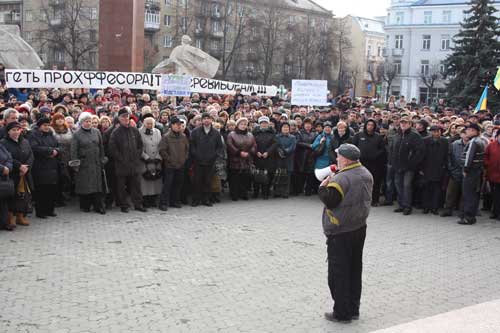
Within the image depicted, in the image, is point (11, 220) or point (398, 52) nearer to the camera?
point (11, 220)

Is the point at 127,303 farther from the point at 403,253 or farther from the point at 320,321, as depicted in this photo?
the point at 403,253

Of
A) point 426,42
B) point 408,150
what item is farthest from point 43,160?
point 426,42

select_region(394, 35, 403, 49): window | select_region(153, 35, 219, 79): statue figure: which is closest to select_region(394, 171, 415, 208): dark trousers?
select_region(153, 35, 219, 79): statue figure

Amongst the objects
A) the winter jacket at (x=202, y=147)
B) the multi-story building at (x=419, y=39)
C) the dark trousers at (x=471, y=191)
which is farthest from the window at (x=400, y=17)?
the winter jacket at (x=202, y=147)

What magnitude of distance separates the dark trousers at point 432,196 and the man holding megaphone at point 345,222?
703 centimetres

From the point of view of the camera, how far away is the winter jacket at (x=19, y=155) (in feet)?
34.1

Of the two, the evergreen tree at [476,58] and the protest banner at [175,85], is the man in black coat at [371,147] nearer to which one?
the protest banner at [175,85]

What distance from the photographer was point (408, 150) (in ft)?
43.0

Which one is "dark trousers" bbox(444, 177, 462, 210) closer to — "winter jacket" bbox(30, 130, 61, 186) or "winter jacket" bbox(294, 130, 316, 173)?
"winter jacket" bbox(294, 130, 316, 173)

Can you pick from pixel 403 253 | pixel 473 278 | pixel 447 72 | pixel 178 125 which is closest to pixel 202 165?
pixel 178 125

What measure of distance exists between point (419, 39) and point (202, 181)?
81.8m

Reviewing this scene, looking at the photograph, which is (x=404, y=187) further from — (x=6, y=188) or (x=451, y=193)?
(x=6, y=188)

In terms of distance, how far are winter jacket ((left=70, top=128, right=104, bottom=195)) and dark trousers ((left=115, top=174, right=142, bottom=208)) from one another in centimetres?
41

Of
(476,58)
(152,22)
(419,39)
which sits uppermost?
(419,39)
